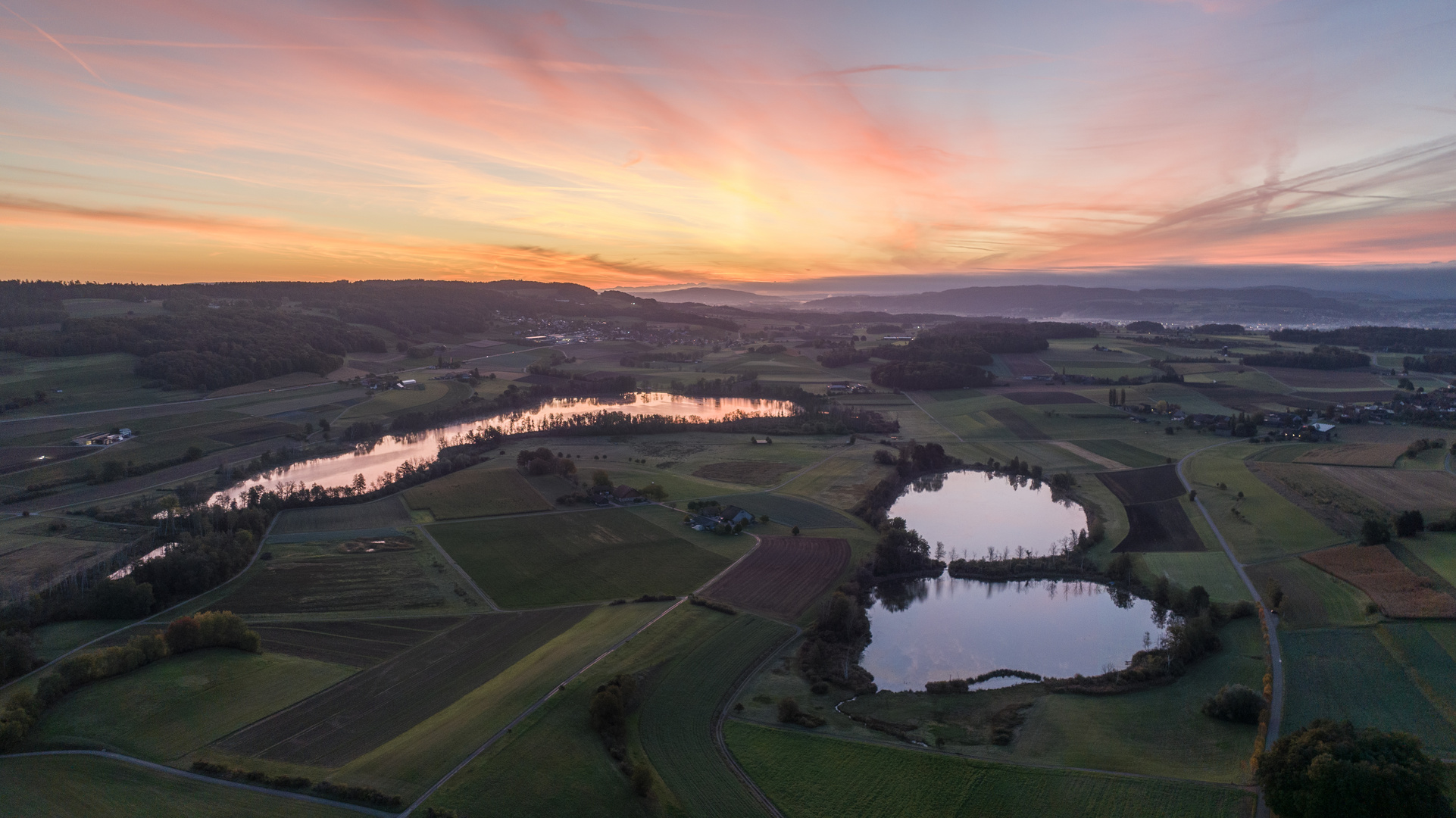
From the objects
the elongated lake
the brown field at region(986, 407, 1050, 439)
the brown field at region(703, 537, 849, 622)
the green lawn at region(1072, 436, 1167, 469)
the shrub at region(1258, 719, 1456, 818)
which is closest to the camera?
the shrub at region(1258, 719, 1456, 818)

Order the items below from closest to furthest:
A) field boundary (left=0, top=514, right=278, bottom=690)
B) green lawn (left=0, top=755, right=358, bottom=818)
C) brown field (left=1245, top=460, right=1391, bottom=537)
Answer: green lawn (left=0, top=755, right=358, bottom=818), field boundary (left=0, top=514, right=278, bottom=690), brown field (left=1245, top=460, right=1391, bottom=537)

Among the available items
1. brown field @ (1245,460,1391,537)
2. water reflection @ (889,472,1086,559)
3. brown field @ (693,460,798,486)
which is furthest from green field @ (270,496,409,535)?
brown field @ (1245,460,1391,537)

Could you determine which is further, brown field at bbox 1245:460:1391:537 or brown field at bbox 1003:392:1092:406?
brown field at bbox 1003:392:1092:406

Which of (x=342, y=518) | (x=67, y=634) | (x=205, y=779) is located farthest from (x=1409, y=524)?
(x=67, y=634)

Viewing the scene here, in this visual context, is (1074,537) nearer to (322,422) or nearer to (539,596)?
(539,596)

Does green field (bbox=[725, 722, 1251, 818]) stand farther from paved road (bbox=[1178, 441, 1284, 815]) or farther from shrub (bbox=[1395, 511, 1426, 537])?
shrub (bbox=[1395, 511, 1426, 537])

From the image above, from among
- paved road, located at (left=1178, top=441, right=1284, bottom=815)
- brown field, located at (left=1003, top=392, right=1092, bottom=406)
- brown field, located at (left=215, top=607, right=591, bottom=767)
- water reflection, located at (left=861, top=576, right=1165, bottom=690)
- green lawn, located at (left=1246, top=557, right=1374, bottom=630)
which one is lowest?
water reflection, located at (left=861, top=576, right=1165, bottom=690)

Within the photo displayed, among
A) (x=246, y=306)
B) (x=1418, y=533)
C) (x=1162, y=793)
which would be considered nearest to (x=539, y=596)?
(x=1162, y=793)
